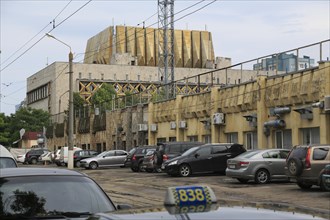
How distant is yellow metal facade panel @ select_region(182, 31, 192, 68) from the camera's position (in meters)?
127

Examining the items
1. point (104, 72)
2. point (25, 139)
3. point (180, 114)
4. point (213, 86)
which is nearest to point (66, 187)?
point (213, 86)

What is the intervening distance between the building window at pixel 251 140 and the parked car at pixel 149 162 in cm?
586

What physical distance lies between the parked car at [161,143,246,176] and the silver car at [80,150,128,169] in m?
A: 14.2

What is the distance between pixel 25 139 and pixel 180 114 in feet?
177

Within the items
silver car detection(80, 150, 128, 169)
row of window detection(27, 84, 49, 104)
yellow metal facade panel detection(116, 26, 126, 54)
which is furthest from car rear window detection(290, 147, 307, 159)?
yellow metal facade panel detection(116, 26, 126, 54)

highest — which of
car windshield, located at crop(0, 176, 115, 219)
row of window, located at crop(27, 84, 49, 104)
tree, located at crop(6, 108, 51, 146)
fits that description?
row of window, located at crop(27, 84, 49, 104)

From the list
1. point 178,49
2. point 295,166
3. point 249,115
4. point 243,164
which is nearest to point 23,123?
point 178,49

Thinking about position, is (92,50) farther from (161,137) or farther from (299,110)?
(299,110)

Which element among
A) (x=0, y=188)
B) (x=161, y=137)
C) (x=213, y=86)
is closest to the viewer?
(x=0, y=188)

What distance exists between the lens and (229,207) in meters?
3.72

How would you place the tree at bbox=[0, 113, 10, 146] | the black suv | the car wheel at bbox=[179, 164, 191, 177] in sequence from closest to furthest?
the car wheel at bbox=[179, 164, 191, 177]
the black suv
the tree at bbox=[0, 113, 10, 146]

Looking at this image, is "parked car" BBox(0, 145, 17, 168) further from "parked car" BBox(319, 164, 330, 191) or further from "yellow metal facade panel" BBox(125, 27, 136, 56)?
"yellow metal facade panel" BBox(125, 27, 136, 56)

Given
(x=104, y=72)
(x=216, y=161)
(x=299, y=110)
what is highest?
(x=104, y=72)

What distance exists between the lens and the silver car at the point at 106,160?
4175cm
